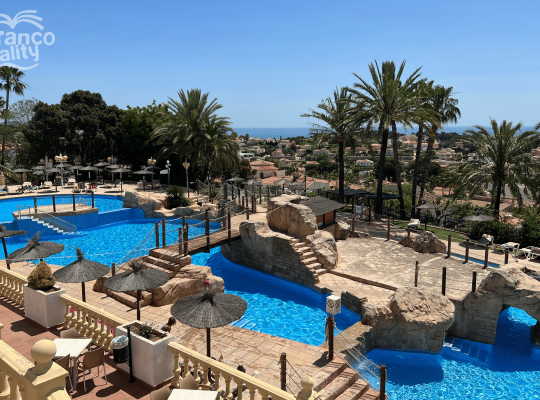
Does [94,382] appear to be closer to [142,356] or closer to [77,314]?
[142,356]

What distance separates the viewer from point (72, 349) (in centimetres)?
764

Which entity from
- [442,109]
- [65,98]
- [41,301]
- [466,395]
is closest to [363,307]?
[466,395]

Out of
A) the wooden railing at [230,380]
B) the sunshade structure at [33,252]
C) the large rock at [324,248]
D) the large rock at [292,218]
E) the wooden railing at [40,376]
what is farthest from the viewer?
the large rock at [292,218]

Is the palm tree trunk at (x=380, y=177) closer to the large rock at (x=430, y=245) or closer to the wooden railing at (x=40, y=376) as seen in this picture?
the large rock at (x=430, y=245)

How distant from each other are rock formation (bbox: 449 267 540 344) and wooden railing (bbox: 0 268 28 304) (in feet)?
49.6

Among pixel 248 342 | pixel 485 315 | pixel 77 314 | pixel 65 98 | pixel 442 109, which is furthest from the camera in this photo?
pixel 65 98

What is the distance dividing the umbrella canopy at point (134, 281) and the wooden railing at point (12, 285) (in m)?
2.35

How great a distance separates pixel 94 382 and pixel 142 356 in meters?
1.17

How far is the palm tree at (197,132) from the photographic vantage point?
38.0m

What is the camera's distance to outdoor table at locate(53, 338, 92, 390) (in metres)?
7.49

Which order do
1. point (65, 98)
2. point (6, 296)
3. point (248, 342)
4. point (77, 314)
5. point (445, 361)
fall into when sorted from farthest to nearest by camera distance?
point (65, 98) < point (445, 361) < point (248, 342) < point (6, 296) < point (77, 314)

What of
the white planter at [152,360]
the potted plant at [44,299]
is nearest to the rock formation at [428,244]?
the white planter at [152,360]

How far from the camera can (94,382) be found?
7.84 meters

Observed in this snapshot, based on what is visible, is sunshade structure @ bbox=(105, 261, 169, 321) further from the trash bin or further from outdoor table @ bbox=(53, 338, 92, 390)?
the trash bin
